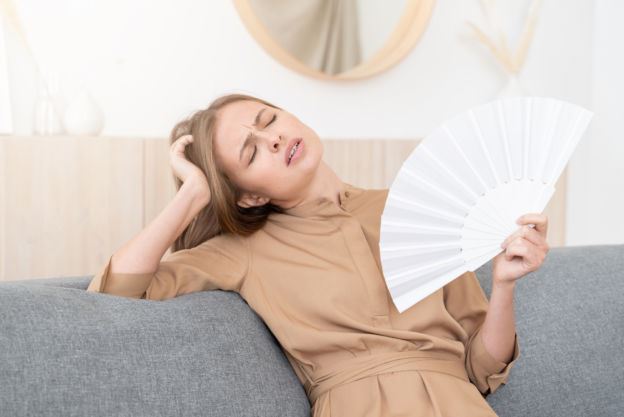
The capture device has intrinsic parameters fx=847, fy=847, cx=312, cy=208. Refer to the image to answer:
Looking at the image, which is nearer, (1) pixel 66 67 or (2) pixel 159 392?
(2) pixel 159 392

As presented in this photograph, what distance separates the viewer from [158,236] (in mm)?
1663

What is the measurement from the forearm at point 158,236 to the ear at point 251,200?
135 mm

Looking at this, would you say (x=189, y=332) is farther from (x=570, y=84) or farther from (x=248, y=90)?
(x=570, y=84)

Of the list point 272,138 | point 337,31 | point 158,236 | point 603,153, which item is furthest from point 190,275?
point 603,153

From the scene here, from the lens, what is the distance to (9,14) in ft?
9.43

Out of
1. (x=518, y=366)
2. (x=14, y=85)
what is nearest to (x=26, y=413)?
(x=518, y=366)

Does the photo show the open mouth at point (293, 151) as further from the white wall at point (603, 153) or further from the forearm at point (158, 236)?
the white wall at point (603, 153)

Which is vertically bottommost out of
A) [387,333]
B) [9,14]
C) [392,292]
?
[387,333]

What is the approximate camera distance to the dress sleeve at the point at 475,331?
1727 millimetres

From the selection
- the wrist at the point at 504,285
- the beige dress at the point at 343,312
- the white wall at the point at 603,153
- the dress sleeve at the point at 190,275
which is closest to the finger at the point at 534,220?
the wrist at the point at 504,285

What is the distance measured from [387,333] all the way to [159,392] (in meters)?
0.49

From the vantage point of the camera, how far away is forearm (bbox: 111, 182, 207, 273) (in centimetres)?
162

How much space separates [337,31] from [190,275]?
2063 millimetres

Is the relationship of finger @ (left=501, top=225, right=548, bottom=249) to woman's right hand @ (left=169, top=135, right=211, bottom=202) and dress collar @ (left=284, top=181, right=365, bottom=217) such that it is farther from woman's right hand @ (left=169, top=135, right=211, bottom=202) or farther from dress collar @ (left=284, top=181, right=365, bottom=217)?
woman's right hand @ (left=169, top=135, right=211, bottom=202)
